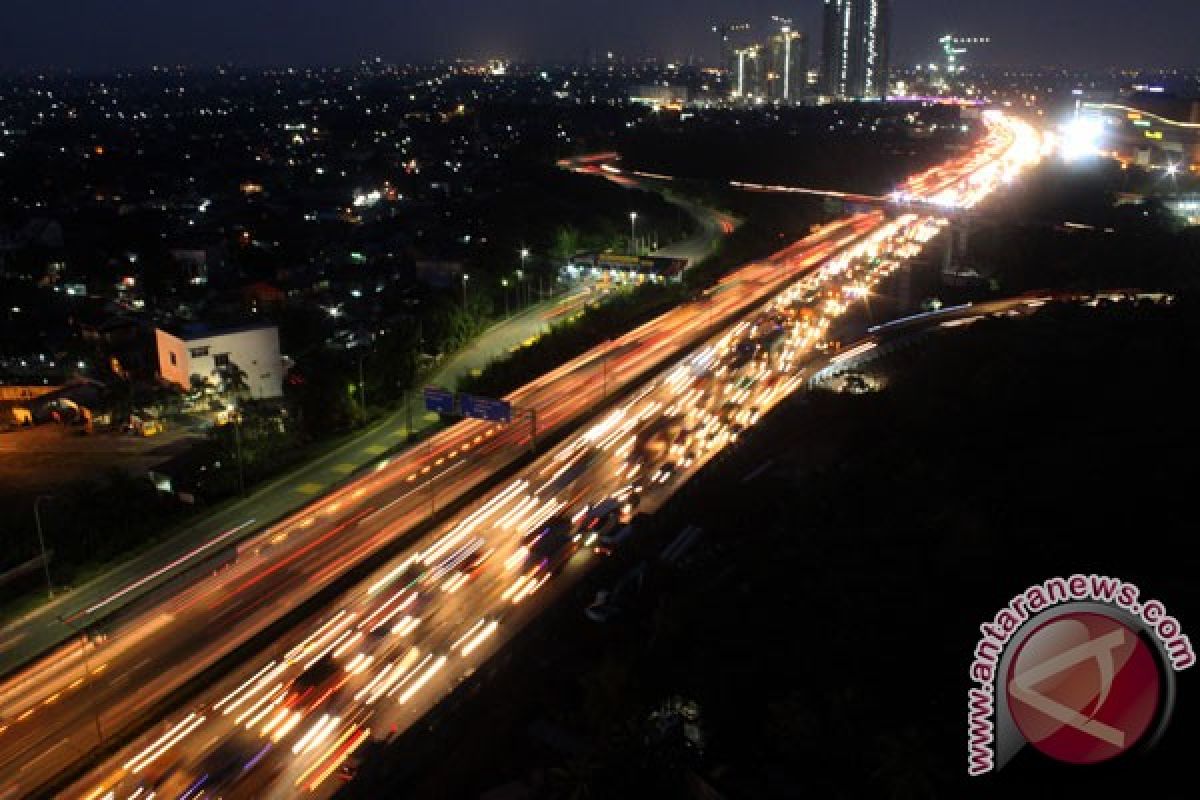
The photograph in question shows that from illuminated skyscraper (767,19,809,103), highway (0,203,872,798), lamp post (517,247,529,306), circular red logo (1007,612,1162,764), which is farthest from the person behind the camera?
illuminated skyscraper (767,19,809,103)

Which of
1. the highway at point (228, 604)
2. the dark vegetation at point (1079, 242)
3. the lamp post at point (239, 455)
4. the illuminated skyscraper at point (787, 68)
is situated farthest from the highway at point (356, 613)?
the illuminated skyscraper at point (787, 68)

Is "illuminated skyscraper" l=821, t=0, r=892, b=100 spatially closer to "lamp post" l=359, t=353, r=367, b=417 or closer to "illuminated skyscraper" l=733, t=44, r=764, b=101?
"illuminated skyscraper" l=733, t=44, r=764, b=101

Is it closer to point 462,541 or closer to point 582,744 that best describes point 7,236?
point 462,541

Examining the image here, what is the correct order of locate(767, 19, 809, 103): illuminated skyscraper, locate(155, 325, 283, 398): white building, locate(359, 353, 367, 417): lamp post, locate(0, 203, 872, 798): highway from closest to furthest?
locate(0, 203, 872, 798): highway
locate(359, 353, 367, 417): lamp post
locate(155, 325, 283, 398): white building
locate(767, 19, 809, 103): illuminated skyscraper

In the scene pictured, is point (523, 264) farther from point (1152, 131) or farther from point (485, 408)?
point (1152, 131)

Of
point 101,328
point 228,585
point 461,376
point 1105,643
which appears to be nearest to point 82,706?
point 228,585

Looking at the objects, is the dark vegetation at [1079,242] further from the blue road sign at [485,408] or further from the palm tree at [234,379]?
the palm tree at [234,379]

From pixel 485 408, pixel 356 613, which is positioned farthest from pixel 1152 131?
pixel 356 613

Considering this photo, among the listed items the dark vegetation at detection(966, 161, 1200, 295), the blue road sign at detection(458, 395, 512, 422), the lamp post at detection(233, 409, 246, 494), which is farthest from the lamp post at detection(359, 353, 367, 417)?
the dark vegetation at detection(966, 161, 1200, 295)
